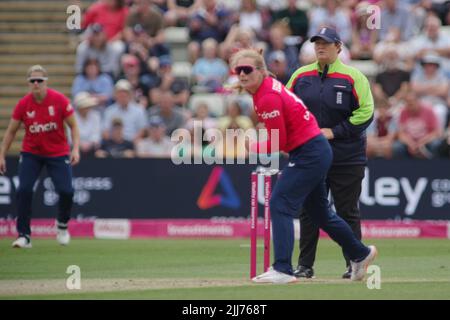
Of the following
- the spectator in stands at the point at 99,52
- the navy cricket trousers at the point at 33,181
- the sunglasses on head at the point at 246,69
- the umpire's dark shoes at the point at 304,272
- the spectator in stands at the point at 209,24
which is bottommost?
the umpire's dark shoes at the point at 304,272

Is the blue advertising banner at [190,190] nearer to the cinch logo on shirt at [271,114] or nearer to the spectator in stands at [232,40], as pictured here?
the spectator in stands at [232,40]

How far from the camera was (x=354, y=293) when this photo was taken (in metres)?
9.14

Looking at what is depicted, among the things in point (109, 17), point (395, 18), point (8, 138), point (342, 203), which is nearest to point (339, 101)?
point (342, 203)

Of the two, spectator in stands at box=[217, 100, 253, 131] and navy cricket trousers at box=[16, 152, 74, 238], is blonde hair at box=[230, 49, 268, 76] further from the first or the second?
spectator in stands at box=[217, 100, 253, 131]

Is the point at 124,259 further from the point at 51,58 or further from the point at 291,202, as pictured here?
the point at 51,58

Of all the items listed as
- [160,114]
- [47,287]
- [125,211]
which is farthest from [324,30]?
[160,114]

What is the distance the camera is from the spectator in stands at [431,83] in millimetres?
18391

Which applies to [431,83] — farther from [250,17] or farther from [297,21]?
[250,17]

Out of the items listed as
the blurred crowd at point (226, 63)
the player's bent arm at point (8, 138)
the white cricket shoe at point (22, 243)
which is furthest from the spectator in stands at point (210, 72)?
the white cricket shoe at point (22, 243)

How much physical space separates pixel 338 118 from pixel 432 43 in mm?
9190

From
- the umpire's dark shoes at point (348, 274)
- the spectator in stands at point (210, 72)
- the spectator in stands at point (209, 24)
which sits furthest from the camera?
the spectator in stands at point (209, 24)

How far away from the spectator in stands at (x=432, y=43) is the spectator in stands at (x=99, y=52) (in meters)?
5.25
